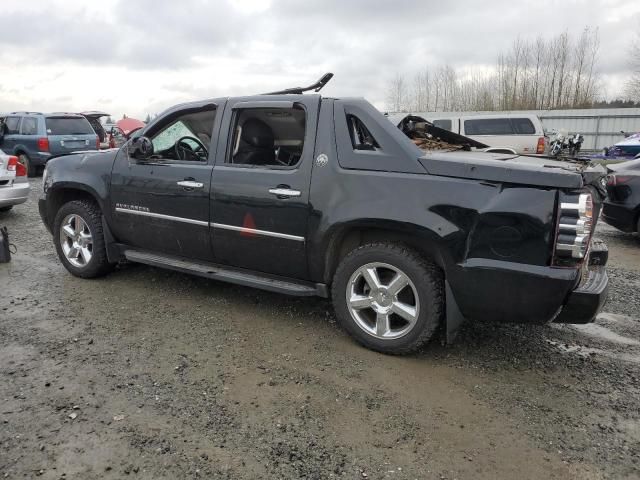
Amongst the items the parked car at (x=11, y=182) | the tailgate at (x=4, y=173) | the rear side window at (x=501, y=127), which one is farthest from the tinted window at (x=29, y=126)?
the rear side window at (x=501, y=127)

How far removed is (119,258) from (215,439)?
2869 mm

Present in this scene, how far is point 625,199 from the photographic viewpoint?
23.2 feet

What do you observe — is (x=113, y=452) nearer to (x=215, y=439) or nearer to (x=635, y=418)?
(x=215, y=439)

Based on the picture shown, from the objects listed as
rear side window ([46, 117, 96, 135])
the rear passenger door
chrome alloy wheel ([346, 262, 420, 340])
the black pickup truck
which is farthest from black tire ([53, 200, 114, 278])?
rear side window ([46, 117, 96, 135])

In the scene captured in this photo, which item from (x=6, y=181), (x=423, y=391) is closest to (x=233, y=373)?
(x=423, y=391)

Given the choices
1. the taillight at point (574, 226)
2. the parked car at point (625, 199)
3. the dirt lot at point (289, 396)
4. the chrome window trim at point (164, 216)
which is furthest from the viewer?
the parked car at point (625, 199)

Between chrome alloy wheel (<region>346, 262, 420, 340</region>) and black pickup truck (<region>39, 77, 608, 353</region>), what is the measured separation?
1 centimetres

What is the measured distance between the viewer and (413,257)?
133 inches

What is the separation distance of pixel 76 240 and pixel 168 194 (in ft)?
4.78

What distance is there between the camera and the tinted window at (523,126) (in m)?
13.4

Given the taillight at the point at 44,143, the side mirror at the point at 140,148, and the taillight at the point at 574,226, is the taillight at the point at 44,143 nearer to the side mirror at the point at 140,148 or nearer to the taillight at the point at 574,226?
the side mirror at the point at 140,148

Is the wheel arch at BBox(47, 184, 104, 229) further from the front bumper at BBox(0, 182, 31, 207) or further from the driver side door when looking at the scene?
the front bumper at BBox(0, 182, 31, 207)

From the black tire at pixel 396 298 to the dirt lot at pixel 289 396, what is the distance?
0.13 metres

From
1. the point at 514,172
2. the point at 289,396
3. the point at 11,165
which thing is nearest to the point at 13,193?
the point at 11,165
